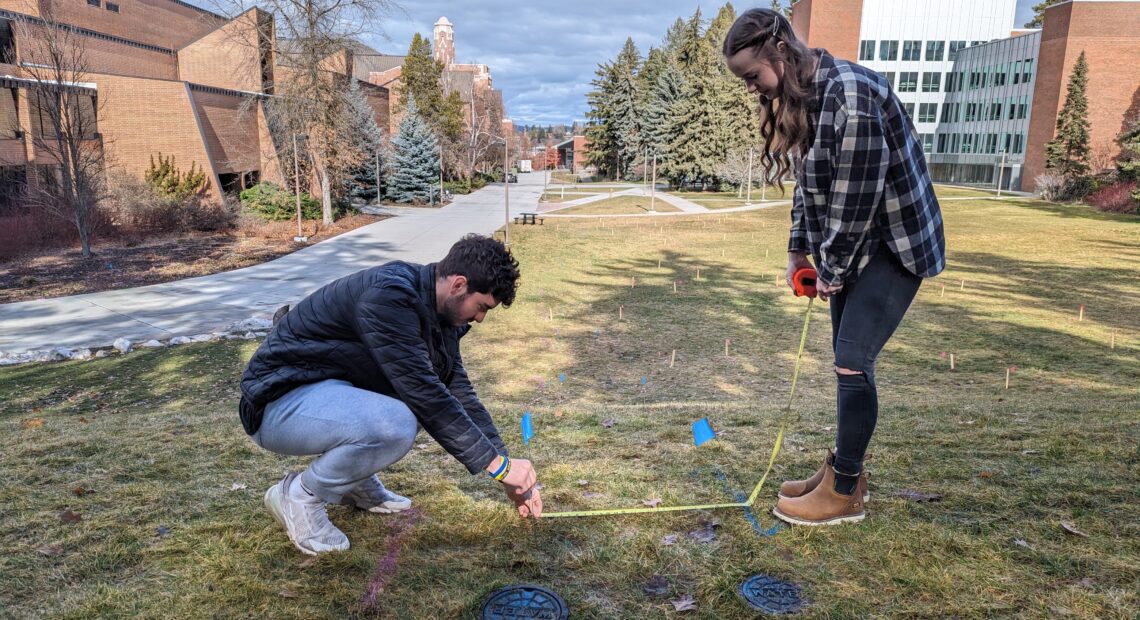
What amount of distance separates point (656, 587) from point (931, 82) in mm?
72772

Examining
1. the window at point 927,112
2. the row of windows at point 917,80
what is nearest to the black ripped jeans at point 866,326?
the row of windows at point 917,80

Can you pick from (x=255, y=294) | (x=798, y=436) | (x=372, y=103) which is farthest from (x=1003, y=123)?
(x=798, y=436)

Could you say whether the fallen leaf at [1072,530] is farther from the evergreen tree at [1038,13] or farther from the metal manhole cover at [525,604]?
the evergreen tree at [1038,13]

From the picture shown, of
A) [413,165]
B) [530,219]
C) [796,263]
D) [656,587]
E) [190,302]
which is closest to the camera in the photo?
[656,587]

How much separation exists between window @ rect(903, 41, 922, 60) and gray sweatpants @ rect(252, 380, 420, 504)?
72011 mm

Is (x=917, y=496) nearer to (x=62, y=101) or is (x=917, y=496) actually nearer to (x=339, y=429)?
(x=339, y=429)

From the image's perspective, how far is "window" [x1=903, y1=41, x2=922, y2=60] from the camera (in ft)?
209

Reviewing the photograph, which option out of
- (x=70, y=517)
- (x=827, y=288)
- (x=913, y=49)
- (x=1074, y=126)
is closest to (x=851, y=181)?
(x=827, y=288)

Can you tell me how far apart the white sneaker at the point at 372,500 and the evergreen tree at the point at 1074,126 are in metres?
52.2

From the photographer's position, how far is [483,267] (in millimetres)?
2453

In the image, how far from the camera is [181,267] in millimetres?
18672

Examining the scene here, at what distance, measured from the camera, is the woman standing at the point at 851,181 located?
8.11 feet

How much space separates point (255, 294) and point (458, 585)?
14635 mm

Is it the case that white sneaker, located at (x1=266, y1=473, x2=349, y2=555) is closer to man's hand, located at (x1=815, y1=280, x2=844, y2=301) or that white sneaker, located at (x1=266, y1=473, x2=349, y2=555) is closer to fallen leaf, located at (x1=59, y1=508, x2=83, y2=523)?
fallen leaf, located at (x1=59, y1=508, x2=83, y2=523)
